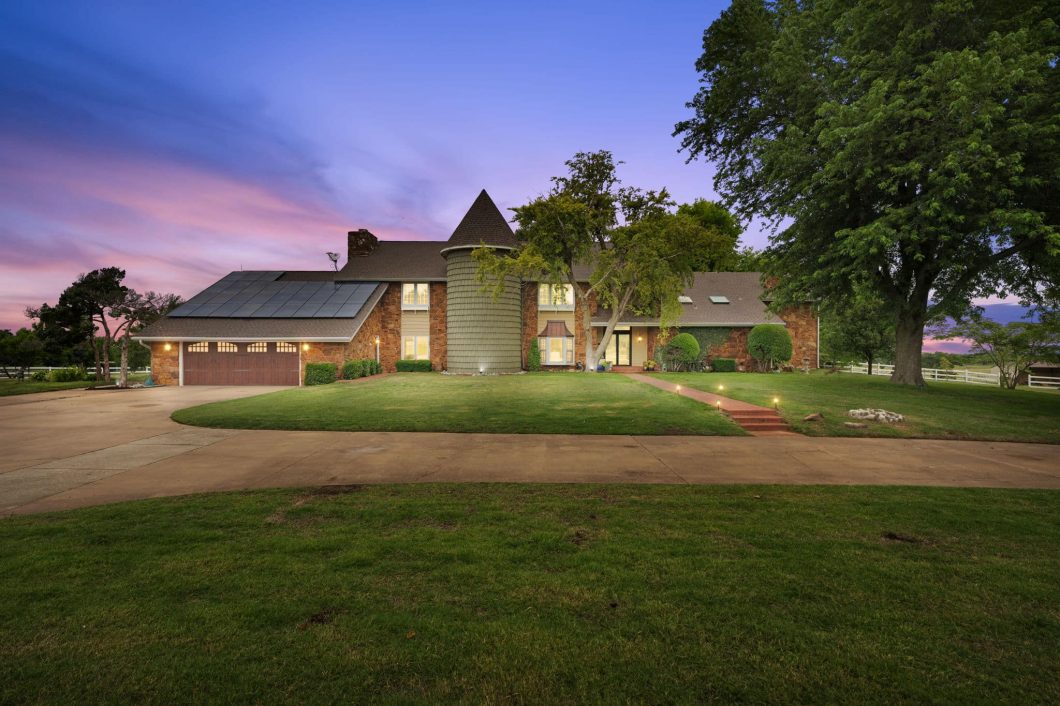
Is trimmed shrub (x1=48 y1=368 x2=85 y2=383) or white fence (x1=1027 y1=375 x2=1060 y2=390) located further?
white fence (x1=1027 y1=375 x2=1060 y2=390)

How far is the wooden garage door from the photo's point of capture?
21.7 meters

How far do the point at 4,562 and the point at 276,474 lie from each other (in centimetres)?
300

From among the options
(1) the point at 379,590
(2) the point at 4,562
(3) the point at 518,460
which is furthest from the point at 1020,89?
(2) the point at 4,562

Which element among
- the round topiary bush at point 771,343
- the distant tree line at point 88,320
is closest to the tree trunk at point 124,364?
the distant tree line at point 88,320

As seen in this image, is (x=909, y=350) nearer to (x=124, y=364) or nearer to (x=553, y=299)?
(x=553, y=299)

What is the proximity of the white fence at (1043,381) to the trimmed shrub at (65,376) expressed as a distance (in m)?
51.7

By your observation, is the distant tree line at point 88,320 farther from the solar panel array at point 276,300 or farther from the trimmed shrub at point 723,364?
the trimmed shrub at point 723,364

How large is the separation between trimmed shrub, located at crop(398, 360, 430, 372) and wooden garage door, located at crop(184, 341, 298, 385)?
564cm

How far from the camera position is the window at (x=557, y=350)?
26.6m

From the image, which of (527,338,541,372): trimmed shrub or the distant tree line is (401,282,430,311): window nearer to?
(527,338,541,372): trimmed shrub

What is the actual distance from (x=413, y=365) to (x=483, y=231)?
336 inches

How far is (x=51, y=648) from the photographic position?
8.72 ft

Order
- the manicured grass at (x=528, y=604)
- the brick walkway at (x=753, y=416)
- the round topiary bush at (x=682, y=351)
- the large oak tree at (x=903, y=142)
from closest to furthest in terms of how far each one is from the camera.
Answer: the manicured grass at (x=528, y=604) < the brick walkway at (x=753, y=416) < the large oak tree at (x=903, y=142) < the round topiary bush at (x=682, y=351)

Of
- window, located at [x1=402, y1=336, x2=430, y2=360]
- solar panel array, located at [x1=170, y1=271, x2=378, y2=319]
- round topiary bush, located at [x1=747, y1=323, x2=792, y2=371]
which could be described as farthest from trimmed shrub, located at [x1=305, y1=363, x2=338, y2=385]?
round topiary bush, located at [x1=747, y1=323, x2=792, y2=371]
